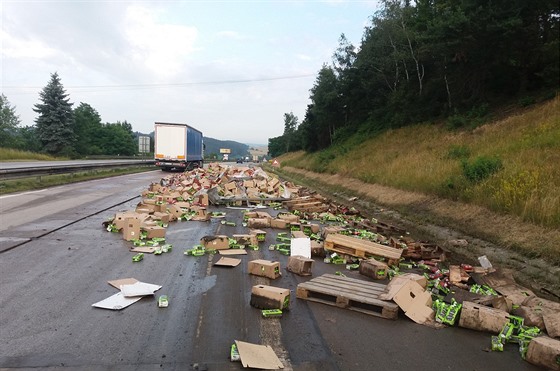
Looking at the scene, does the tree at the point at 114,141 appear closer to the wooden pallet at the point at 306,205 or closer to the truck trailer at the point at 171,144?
the truck trailer at the point at 171,144

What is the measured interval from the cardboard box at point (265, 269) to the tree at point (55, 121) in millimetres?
61349

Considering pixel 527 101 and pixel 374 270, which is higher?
pixel 527 101

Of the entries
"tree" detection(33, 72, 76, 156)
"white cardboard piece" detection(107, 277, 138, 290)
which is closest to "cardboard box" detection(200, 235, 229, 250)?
"white cardboard piece" detection(107, 277, 138, 290)

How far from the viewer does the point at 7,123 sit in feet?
240

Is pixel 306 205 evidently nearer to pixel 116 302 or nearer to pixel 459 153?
pixel 459 153

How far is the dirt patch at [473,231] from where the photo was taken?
6995 mm

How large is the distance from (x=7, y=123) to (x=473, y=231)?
272 ft

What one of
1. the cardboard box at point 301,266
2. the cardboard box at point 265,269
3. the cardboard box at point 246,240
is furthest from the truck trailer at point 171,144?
the cardboard box at point 265,269

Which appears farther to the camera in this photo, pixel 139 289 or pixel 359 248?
pixel 359 248

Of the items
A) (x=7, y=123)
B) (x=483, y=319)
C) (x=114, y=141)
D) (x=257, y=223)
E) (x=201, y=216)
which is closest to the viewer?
(x=483, y=319)

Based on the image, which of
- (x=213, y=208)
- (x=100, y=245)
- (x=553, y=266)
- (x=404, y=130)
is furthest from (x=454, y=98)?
(x=100, y=245)

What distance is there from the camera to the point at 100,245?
822 cm

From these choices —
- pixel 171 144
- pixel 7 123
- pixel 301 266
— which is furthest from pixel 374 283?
pixel 7 123

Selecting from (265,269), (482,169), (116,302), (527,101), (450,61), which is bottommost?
(116,302)
